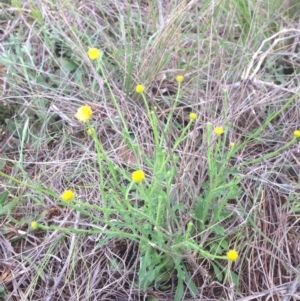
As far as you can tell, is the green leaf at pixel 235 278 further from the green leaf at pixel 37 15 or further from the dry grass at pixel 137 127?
the green leaf at pixel 37 15

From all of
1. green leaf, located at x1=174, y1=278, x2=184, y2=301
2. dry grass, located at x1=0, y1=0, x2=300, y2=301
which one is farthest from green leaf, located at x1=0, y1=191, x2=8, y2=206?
green leaf, located at x1=174, y1=278, x2=184, y2=301

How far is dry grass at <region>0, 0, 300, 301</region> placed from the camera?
44.5 inches

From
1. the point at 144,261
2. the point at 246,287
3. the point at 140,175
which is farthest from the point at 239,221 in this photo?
the point at 140,175

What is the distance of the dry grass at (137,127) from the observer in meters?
1.13

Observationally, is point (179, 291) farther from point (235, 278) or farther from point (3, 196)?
point (3, 196)

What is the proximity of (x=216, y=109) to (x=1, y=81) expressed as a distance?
0.65 metres

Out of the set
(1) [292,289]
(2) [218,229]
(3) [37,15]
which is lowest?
A: (1) [292,289]

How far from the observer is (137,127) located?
1355 millimetres

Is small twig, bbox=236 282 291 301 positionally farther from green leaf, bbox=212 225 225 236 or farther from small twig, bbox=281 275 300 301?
green leaf, bbox=212 225 225 236

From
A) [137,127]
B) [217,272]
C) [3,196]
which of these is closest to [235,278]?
[217,272]

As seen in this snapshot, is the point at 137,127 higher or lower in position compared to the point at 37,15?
lower

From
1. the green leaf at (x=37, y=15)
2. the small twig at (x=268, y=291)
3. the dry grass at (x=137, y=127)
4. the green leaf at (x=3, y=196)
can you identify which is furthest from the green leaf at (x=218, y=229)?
the green leaf at (x=37, y=15)

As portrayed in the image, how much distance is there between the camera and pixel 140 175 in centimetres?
86

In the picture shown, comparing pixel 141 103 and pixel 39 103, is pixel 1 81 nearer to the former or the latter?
pixel 39 103
